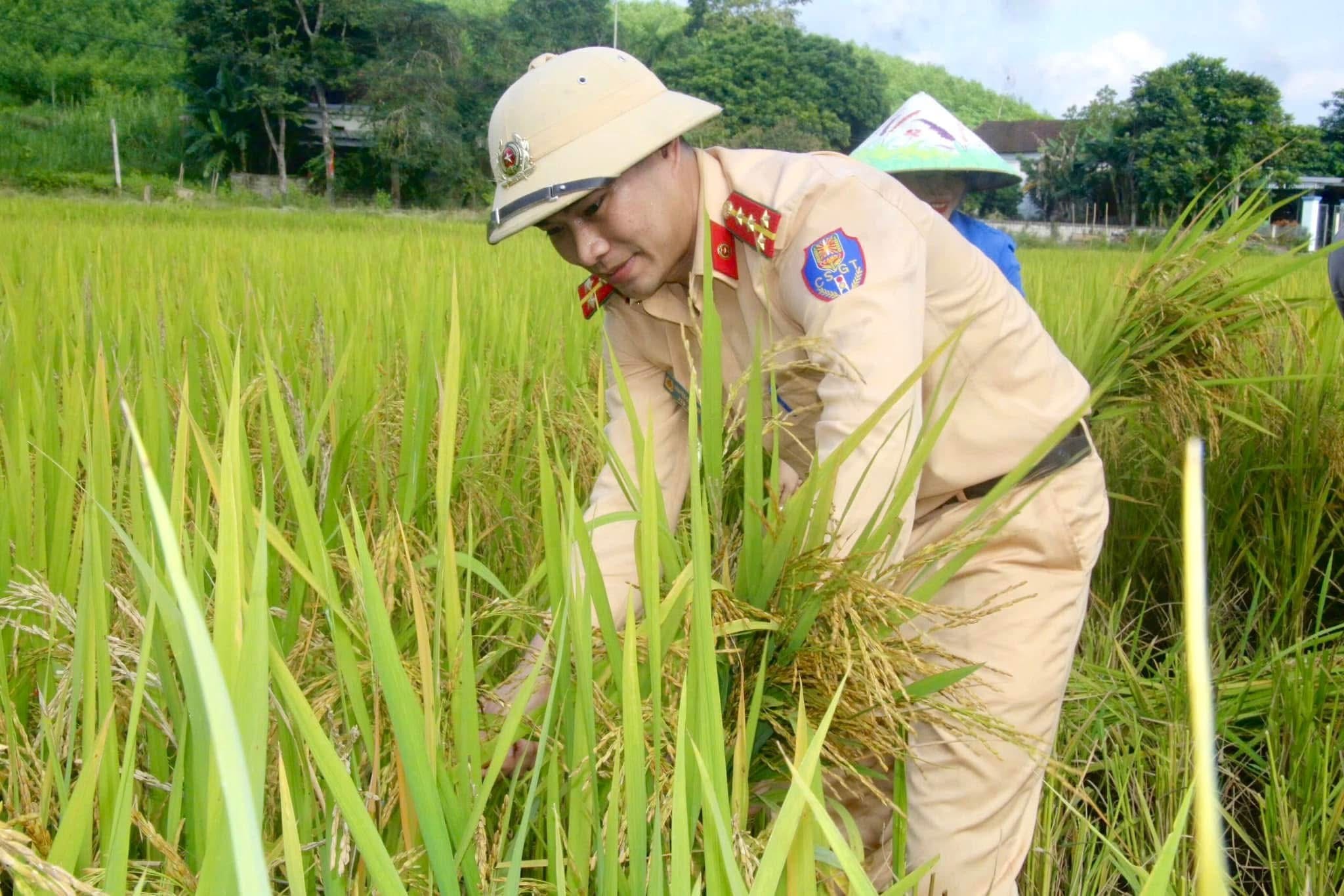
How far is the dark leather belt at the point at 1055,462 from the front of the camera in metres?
1.23

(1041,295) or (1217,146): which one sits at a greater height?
(1217,146)

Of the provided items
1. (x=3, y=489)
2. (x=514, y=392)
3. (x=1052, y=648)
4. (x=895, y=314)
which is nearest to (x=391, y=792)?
(x=3, y=489)

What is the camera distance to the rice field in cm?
54

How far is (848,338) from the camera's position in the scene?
99 cm

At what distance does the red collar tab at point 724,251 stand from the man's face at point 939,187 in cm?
147

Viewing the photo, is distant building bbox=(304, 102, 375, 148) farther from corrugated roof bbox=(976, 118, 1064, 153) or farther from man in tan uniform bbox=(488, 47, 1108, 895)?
corrugated roof bbox=(976, 118, 1064, 153)

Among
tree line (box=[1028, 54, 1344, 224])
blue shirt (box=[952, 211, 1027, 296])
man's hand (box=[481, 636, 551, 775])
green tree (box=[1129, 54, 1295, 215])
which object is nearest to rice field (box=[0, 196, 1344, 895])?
man's hand (box=[481, 636, 551, 775])

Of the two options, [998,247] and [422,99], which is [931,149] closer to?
[998,247]

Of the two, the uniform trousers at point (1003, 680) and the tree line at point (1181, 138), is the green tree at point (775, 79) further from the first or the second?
the uniform trousers at point (1003, 680)

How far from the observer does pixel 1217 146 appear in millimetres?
29312

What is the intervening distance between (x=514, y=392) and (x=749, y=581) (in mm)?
1046

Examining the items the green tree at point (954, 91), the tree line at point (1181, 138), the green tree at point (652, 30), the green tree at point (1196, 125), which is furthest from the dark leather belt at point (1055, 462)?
the green tree at point (954, 91)

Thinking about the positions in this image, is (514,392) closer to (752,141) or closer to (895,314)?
(895,314)

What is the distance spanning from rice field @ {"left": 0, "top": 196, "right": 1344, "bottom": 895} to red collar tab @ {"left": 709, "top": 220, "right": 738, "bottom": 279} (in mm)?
210
